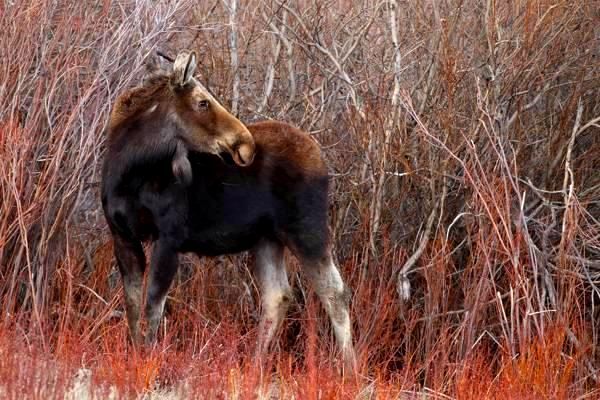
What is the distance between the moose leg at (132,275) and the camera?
789 cm

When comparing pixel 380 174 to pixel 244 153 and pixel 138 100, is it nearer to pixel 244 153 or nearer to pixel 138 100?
pixel 244 153

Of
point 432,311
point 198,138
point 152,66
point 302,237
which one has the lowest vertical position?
point 432,311

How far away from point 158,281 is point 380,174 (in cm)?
264

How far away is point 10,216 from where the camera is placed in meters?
8.60

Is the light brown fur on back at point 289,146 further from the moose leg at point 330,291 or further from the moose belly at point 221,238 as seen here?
the moose leg at point 330,291

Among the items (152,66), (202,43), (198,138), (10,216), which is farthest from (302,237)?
(202,43)

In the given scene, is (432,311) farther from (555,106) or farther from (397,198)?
(555,106)

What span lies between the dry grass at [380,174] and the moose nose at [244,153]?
3.86 ft

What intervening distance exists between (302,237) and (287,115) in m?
2.45

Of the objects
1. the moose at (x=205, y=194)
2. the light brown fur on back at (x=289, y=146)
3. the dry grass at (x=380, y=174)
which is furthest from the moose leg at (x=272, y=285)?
the light brown fur on back at (x=289, y=146)

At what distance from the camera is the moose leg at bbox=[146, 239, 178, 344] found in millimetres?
7754

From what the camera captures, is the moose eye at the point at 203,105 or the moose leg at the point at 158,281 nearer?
the moose leg at the point at 158,281

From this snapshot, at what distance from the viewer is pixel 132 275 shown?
312 inches

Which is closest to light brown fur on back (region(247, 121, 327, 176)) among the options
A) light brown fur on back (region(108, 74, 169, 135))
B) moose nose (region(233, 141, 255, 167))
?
moose nose (region(233, 141, 255, 167))
